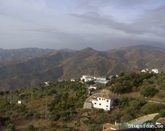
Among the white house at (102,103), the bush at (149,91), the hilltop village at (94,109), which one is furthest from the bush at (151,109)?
the bush at (149,91)

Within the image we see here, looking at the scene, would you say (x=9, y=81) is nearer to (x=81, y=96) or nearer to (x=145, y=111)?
(x=81, y=96)

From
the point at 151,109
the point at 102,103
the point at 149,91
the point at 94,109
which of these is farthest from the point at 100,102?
the point at 151,109

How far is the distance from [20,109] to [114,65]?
156688 millimetres

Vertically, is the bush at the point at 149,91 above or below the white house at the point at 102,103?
above

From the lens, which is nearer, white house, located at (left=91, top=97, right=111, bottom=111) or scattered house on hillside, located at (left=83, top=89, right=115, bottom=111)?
white house, located at (left=91, top=97, right=111, bottom=111)

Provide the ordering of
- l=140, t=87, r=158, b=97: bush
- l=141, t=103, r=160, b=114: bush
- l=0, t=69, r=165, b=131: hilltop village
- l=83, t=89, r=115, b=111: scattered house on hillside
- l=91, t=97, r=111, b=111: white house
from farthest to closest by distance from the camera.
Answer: l=140, t=87, r=158, b=97: bush
l=83, t=89, r=115, b=111: scattered house on hillside
l=91, t=97, r=111, b=111: white house
l=141, t=103, r=160, b=114: bush
l=0, t=69, r=165, b=131: hilltop village

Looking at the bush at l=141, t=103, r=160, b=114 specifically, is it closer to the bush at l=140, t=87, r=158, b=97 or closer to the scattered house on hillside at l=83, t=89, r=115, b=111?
the scattered house on hillside at l=83, t=89, r=115, b=111

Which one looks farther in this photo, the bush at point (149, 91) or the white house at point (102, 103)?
the bush at point (149, 91)

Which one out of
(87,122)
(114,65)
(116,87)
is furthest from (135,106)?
(114,65)

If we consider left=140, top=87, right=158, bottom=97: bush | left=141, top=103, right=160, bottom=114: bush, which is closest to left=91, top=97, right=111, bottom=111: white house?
left=140, top=87, right=158, bottom=97: bush

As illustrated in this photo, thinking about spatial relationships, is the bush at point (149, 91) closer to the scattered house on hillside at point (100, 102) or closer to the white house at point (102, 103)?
the scattered house on hillside at point (100, 102)

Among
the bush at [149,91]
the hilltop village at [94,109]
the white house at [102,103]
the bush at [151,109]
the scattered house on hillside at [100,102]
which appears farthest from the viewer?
the bush at [149,91]

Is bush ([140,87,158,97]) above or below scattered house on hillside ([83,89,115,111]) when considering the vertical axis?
above

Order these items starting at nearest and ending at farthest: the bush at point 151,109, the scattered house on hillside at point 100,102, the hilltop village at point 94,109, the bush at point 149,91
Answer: the hilltop village at point 94,109 < the bush at point 151,109 < the scattered house on hillside at point 100,102 < the bush at point 149,91
